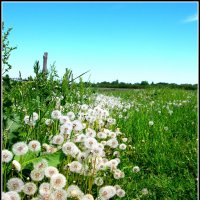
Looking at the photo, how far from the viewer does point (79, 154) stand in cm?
287

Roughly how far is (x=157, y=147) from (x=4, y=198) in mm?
3012

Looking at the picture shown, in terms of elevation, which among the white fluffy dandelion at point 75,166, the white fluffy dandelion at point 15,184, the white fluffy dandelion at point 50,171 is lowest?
the white fluffy dandelion at point 15,184

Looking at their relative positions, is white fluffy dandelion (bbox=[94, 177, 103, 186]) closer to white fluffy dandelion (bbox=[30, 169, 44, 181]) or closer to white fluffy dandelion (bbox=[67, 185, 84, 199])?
white fluffy dandelion (bbox=[67, 185, 84, 199])

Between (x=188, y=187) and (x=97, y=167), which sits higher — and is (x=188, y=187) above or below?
below

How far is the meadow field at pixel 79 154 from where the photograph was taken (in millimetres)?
2576

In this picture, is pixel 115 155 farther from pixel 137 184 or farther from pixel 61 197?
pixel 61 197

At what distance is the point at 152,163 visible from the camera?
14.9ft

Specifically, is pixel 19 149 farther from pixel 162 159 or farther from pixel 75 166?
pixel 162 159

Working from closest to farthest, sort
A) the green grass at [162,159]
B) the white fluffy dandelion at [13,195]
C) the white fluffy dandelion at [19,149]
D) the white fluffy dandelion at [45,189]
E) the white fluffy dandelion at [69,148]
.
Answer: the white fluffy dandelion at [13,195], the white fluffy dandelion at [45,189], the white fluffy dandelion at [19,149], the white fluffy dandelion at [69,148], the green grass at [162,159]

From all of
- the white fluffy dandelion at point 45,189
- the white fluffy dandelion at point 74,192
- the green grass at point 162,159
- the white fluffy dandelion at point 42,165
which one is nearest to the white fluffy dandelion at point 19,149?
the white fluffy dandelion at point 42,165

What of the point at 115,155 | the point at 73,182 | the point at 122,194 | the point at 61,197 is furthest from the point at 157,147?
the point at 61,197

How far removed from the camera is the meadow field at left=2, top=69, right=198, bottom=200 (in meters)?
2.58

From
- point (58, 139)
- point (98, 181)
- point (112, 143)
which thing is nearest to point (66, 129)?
point (58, 139)

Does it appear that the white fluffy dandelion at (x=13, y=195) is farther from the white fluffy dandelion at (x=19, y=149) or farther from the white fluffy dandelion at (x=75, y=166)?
the white fluffy dandelion at (x=75, y=166)
